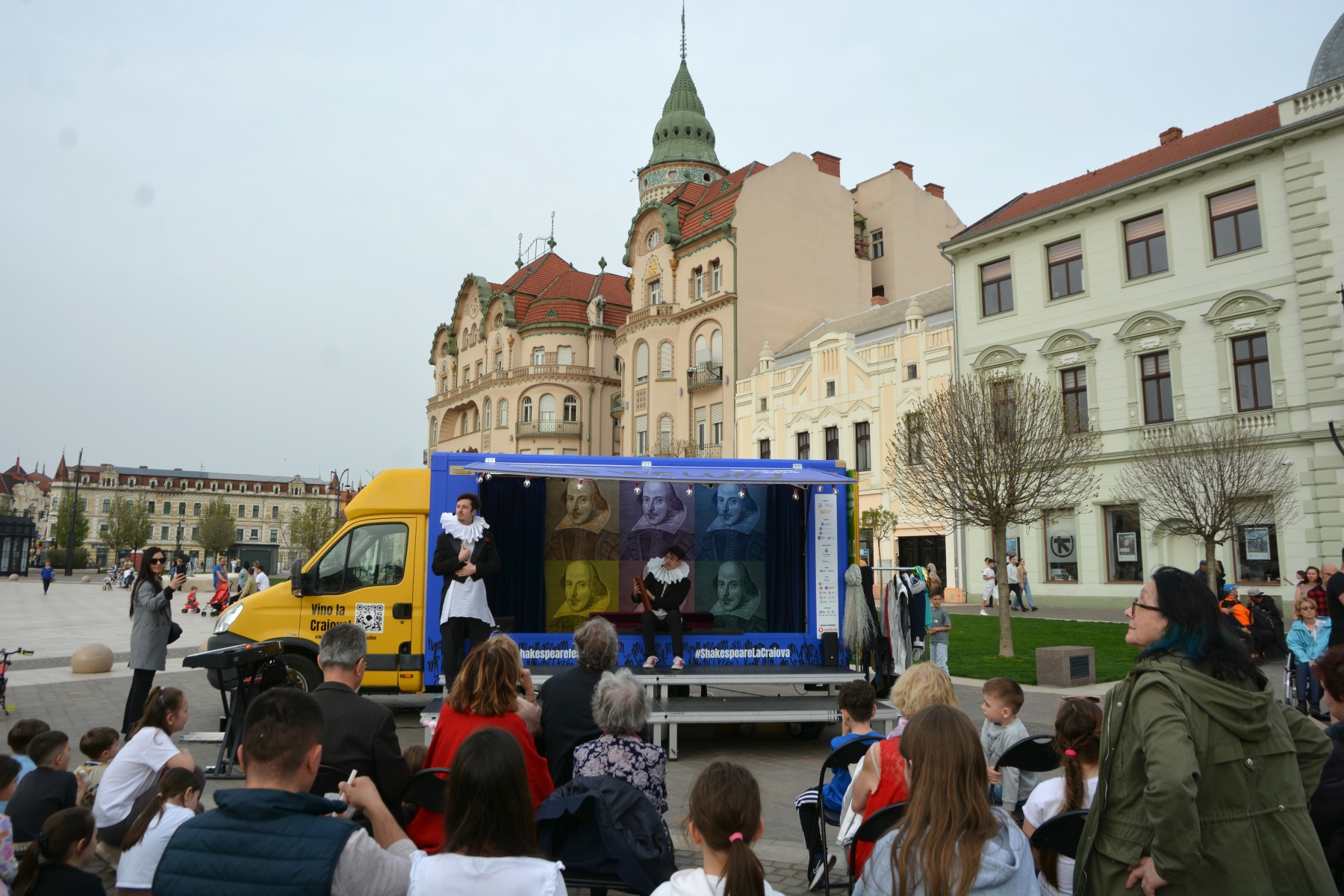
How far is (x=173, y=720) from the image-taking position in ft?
16.9

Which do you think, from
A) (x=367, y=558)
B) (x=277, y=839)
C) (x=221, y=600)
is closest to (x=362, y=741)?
(x=277, y=839)

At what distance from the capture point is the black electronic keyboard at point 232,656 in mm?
7316

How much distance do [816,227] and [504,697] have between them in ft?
143

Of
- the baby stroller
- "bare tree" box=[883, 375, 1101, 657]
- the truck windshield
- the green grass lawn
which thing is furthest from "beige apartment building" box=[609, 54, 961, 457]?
the truck windshield

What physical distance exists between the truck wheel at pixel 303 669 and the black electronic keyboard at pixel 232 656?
2.33 m

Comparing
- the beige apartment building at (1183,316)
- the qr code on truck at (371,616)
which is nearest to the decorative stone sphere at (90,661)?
the qr code on truck at (371,616)

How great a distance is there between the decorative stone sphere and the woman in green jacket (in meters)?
16.7

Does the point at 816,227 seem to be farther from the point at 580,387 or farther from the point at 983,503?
the point at 983,503

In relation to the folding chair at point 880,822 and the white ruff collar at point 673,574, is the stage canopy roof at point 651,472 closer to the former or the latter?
the white ruff collar at point 673,574

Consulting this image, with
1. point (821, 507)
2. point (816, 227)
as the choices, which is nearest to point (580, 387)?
point (816, 227)

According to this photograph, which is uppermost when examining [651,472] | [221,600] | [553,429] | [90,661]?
[553,429]

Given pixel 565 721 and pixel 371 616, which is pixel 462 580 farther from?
pixel 565 721

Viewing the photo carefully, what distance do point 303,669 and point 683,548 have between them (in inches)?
206

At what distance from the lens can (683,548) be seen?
12.5m
